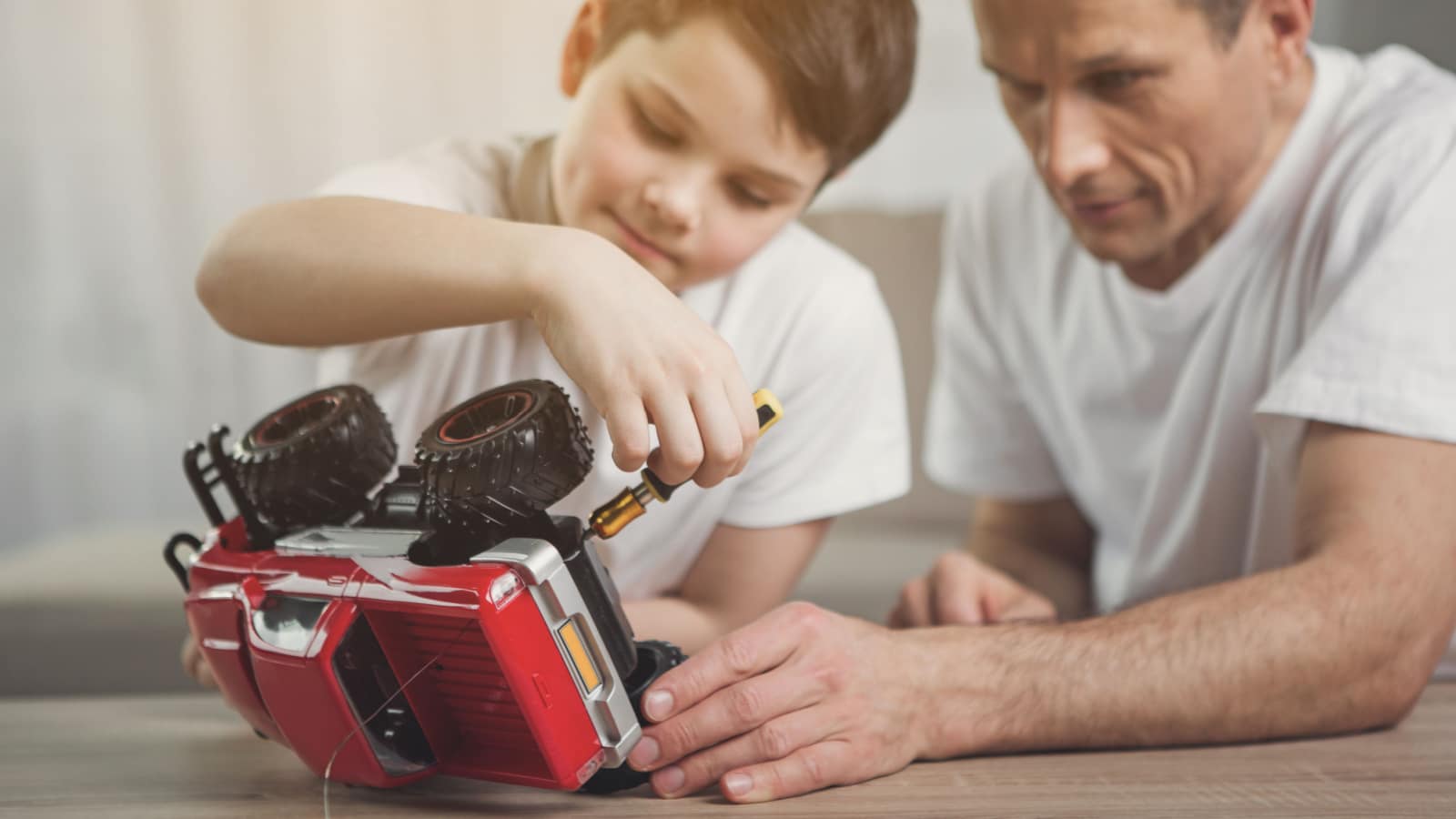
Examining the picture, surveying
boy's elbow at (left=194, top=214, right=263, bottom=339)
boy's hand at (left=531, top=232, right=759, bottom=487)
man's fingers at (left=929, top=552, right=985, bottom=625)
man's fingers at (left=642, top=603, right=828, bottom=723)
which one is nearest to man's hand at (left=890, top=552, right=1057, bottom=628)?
man's fingers at (left=929, top=552, right=985, bottom=625)

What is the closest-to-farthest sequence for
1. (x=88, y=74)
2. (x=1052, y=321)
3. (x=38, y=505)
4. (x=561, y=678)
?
(x=561, y=678), (x=1052, y=321), (x=38, y=505), (x=88, y=74)

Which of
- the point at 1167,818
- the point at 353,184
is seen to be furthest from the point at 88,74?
the point at 1167,818

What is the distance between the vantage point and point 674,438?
50 centimetres

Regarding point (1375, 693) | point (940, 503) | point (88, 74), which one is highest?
point (88, 74)

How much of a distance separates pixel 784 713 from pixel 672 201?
0.28 metres

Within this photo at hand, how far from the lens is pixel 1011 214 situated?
3.96ft

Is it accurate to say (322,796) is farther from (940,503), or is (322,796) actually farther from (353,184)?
(940,503)

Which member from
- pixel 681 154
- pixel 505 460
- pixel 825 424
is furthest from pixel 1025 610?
pixel 505 460

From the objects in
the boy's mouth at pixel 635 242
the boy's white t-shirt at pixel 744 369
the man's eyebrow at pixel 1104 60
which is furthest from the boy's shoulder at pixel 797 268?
the man's eyebrow at pixel 1104 60

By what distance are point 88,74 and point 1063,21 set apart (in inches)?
49.1

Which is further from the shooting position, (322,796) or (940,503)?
(940,503)

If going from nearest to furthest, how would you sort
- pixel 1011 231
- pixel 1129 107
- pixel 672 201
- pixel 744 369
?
pixel 672 201 < pixel 744 369 < pixel 1129 107 < pixel 1011 231

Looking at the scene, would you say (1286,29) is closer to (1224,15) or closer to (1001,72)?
(1224,15)

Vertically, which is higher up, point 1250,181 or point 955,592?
point 1250,181
